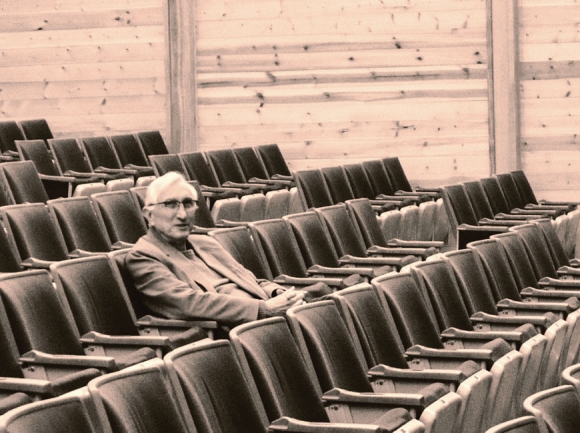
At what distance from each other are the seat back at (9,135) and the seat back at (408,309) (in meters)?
1.34

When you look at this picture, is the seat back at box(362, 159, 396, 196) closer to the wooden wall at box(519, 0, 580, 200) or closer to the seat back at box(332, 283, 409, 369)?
the wooden wall at box(519, 0, 580, 200)

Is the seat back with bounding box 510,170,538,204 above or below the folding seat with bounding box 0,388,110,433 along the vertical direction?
below

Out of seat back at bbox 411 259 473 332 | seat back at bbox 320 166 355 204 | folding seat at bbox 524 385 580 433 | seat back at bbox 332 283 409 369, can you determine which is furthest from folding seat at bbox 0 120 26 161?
folding seat at bbox 524 385 580 433

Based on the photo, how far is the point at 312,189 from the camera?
1.75 metres

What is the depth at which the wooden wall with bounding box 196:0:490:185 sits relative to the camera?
2.33m

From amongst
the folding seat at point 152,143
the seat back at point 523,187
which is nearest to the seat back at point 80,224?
the folding seat at point 152,143

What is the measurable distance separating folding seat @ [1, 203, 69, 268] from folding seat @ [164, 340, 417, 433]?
1.57ft

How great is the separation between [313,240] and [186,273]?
29 cm

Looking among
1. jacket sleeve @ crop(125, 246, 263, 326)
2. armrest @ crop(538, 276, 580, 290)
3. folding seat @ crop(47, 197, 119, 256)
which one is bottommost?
armrest @ crop(538, 276, 580, 290)

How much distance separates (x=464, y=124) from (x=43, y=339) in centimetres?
162

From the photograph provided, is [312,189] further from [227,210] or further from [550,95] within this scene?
[550,95]

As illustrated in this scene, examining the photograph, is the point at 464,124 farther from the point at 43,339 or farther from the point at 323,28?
the point at 43,339

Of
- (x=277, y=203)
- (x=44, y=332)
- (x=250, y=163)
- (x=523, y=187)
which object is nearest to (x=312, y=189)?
(x=277, y=203)

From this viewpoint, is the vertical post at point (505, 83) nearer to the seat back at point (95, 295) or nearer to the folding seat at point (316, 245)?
the folding seat at point (316, 245)
